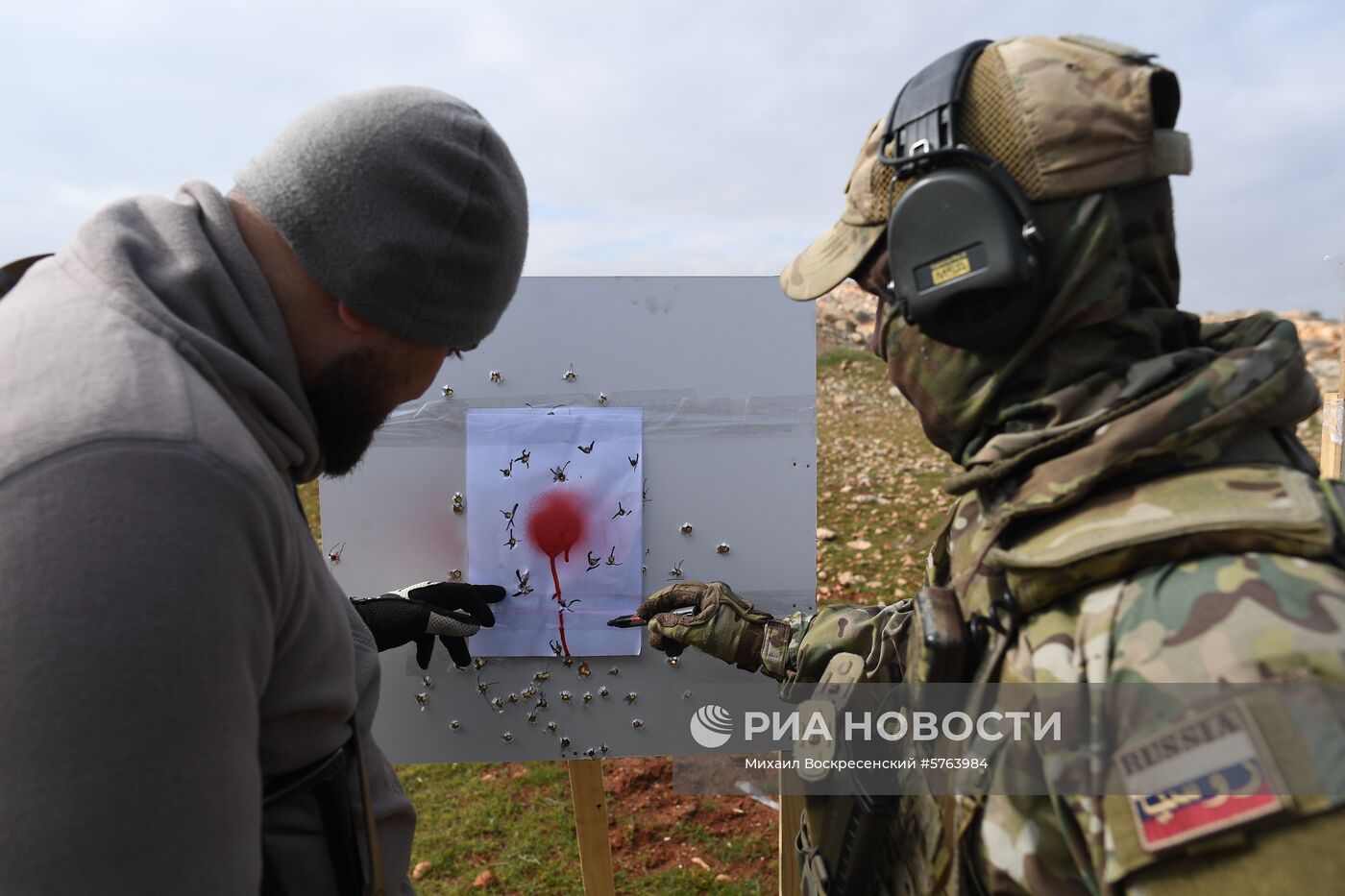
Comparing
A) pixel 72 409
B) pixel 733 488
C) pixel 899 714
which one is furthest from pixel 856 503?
pixel 72 409

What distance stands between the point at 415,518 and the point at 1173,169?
1788 millimetres

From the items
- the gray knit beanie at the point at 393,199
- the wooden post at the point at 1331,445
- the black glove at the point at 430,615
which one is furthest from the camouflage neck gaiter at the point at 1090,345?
the wooden post at the point at 1331,445

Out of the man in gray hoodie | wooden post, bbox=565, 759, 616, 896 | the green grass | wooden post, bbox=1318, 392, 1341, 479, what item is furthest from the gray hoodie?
wooden post, bbox=1318, 392, 1341, 479

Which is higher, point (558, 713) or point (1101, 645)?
point (1101, 645)

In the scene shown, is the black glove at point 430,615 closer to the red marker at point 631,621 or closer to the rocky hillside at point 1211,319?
the red marker at point 631,621

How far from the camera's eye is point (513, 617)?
2.16m

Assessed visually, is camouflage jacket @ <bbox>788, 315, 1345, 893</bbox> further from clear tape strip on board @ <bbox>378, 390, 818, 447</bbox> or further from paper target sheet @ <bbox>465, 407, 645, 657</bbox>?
paper target sheet @ <bbox>465, 407, 645, 657</bbox>

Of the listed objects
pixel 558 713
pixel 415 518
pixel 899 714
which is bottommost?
pixel 558 713

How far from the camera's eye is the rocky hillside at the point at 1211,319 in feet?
26.6

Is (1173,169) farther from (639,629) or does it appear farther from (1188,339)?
(639,629)

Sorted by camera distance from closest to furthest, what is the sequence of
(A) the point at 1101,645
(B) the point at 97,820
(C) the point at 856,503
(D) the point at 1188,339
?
1. (B) the point at 97,820
2. (A) the point at 1101,645
3. (D) the point at 1188,339
4. (C) the point at 856,503

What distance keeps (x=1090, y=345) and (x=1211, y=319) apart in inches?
298

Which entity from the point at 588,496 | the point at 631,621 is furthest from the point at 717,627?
the point at 588,496

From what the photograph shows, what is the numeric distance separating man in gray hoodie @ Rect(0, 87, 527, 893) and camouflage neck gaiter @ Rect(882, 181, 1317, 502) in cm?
75
